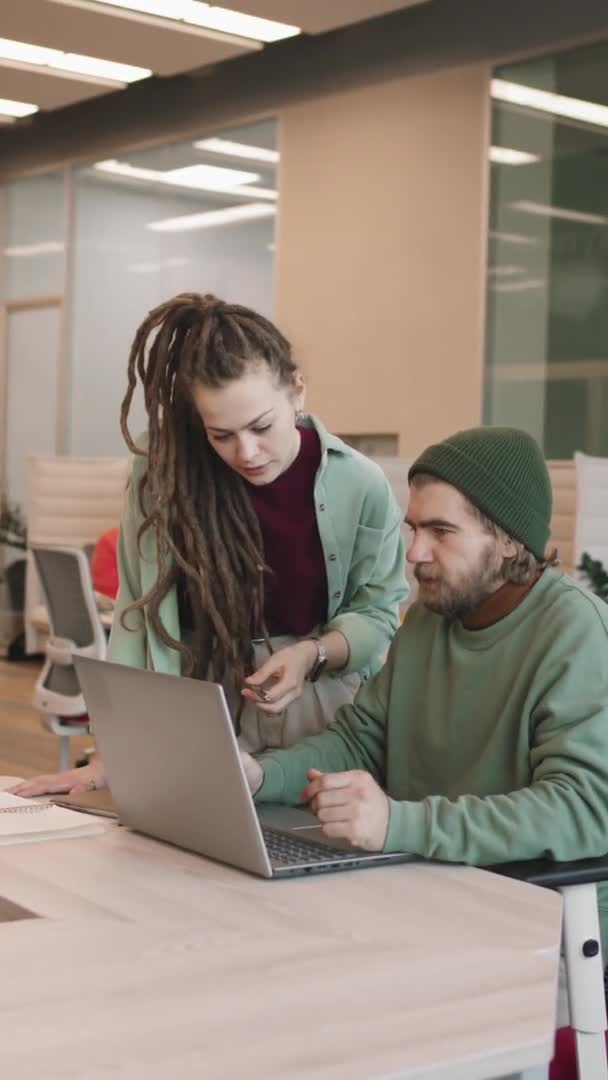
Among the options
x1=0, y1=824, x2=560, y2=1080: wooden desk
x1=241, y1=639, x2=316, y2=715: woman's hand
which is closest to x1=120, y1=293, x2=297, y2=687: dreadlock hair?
x1=241, y1=639, x2=316, y2=715: woman's hand

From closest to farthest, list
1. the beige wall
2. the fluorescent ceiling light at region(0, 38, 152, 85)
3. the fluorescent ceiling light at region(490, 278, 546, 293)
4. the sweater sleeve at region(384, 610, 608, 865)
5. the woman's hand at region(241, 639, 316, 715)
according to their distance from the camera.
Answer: the sweater sleeve at region(384, 610, 608, 865)
the woman's hand at region(241, 639, 316, 715)
the fluorescent ceiling light at region(490, 278, 546, 293)
the beige wall
the fluorescent ceiling light at region(0, 38, 152, 85)

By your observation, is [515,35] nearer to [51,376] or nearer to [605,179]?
[605,179]

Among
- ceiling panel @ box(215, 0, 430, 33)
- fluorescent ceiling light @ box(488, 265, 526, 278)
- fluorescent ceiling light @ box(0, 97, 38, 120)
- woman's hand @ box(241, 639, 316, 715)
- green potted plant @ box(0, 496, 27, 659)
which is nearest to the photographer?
woman's hand @ box(241, 639, 316, 715)

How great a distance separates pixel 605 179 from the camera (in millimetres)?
6395

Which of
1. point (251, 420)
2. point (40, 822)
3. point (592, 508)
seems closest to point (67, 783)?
point (40, 822)

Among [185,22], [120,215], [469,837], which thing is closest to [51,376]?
[120,215]

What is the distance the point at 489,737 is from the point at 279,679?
12.1 inches

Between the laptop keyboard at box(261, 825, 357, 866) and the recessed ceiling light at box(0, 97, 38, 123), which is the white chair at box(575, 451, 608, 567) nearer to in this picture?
the laptop keyboard at box(261, 825, 357, 866)

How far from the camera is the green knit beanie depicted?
1855mm

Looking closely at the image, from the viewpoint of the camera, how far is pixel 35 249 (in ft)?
33.3

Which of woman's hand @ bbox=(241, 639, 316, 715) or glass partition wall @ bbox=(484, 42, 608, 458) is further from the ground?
glass partition wall @ bbox=(484, 42, 608, 458)

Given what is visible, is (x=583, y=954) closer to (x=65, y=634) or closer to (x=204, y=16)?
(x=65, y=634)

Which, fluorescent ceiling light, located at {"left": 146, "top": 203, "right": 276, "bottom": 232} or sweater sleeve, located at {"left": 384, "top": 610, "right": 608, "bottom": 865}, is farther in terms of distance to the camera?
fluorescent ceiling light, located at {"left": 146, "top": 203, "right": 276, "bottom": 232}

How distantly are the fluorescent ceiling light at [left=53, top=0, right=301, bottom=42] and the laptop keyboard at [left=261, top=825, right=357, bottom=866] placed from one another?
5.48 metres
